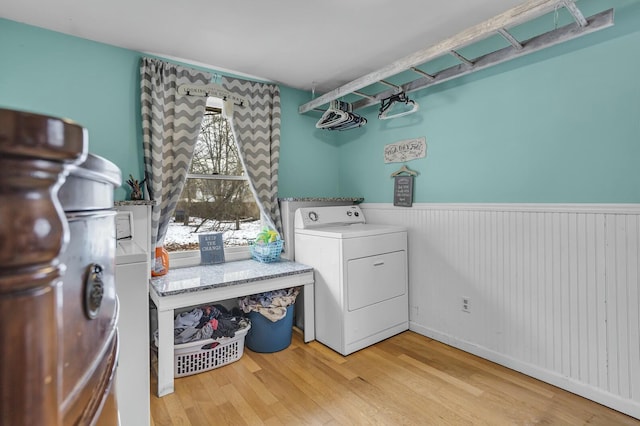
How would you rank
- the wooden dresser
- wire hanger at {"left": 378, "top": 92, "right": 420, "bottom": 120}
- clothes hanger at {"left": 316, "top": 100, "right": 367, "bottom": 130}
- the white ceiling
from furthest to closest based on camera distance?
1. clothes hanger at {"left": 316, "top": 100, "right": 367, "bottom": 130}
2. wire hanger at {"left": 378, "top": 92, "right": 420, "bottom": 120}
3. the white ceiling
4. the wooden dresser

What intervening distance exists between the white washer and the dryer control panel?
0.4 inches

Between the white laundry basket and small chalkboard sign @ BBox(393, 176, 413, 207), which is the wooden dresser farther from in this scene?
small chalkboard sign @ BBox(393, 176, 413, 207)

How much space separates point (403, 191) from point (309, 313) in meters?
1.38

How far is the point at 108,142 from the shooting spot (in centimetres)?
236

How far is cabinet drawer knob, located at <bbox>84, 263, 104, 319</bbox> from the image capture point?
46 cm

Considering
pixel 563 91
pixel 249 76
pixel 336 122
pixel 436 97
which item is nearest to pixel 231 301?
pixel 336 122

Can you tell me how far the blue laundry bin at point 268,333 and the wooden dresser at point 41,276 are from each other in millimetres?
2185

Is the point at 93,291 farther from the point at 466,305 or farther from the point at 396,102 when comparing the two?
the point at 396,102

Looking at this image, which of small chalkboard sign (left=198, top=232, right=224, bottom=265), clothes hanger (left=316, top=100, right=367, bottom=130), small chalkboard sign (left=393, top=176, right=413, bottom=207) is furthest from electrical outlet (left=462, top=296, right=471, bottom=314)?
small chalkboard sign (left=198, top=232, right=224, bottom=265)

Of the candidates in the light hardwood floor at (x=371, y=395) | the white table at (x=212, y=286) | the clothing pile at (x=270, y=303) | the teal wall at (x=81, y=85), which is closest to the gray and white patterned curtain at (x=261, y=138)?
the white table at (x=212, y=286)

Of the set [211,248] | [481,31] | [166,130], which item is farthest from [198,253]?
[481,31]

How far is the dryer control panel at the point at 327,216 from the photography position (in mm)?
2955

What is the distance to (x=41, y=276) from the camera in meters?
0.30

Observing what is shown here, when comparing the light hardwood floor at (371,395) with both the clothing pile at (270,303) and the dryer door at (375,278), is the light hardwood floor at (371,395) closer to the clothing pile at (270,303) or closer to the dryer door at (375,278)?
the clothing pile at (270,303)
